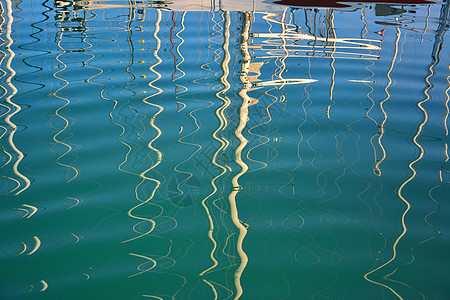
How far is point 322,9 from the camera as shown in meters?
6.59

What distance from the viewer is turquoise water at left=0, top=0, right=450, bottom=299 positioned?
73.3 inches

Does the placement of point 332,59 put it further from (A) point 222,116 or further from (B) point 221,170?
(B) point 221,170

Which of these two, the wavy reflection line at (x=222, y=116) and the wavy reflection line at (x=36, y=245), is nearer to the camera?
the wavy reflection line at (x=36, y=245)

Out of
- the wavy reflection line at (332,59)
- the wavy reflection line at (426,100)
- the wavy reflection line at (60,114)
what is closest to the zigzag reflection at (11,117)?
the wavy reflection line at (60,114)

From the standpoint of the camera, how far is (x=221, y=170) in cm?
262

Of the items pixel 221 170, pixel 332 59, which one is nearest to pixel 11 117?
pixel 221 170

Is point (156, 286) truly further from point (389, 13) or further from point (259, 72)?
point (389, 13)

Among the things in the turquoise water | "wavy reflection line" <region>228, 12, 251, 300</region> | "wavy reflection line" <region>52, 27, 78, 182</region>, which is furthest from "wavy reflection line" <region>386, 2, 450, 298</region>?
"wavy reflection line" <region>52, 27, 78, 182</region>

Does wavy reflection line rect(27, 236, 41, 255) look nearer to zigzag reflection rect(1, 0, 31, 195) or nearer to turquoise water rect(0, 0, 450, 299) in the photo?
turquoise water rect(0, 0, 450, 299)

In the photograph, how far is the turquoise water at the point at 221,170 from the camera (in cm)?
186

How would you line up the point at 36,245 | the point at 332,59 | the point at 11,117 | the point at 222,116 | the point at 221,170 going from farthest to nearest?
the point at 332,59
the point at 222,116
the point at 11,117
the point at 221,170
the point at 36,245

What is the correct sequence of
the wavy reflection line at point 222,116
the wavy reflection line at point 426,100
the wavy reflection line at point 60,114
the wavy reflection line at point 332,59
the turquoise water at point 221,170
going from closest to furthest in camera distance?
the turquoise water at point 221,170, the wavy reflection line at point 222,116, the wavy reflection line at point 426,100, the wavy reflection line at point 60,114, the wavy reflection line at point 332,59

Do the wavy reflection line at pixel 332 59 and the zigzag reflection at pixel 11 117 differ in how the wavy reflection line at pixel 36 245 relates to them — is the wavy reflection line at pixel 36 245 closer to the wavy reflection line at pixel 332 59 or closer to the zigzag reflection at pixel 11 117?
the zigzag reflection at pixel 11 117

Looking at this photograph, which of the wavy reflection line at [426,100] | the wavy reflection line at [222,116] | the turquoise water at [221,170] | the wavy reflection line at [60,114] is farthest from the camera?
the wavy reflection line at [60,114]
